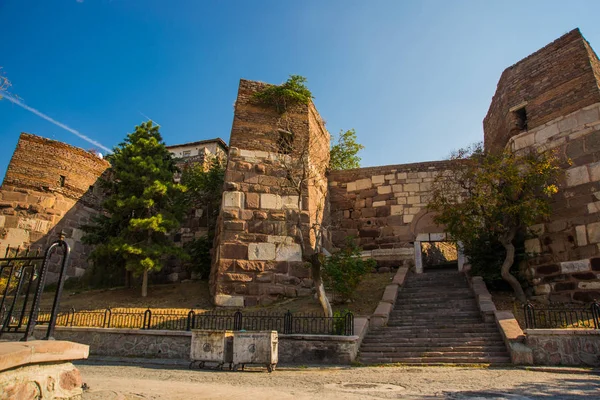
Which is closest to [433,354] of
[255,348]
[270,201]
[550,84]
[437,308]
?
[437,308]

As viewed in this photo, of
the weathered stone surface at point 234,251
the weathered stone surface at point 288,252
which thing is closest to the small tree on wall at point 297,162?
the weathered stone surface at point 288,252

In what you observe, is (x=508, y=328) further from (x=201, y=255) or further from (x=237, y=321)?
(x=201, y=255)

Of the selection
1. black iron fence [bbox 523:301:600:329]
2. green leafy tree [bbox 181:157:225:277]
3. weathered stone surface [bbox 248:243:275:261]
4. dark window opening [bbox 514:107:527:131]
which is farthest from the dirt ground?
dark window opening [bbox 514:107:527:131]

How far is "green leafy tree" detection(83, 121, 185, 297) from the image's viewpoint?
519 inches

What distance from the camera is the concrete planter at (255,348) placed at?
311 inches

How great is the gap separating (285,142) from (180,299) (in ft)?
20.0

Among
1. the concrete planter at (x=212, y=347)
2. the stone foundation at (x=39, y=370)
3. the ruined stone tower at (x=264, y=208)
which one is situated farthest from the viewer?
the ruined stone tower at (x=264, y=208)

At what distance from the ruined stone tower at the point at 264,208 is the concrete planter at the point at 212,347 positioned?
3656mm

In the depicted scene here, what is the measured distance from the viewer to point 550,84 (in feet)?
41.1

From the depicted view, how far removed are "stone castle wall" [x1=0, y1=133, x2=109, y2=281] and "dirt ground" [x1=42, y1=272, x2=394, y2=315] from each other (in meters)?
2.17

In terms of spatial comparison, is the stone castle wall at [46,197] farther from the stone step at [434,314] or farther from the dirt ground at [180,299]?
the stone step at [434,314]

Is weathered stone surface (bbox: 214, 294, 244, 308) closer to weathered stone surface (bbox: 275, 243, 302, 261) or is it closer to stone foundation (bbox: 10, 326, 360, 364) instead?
weathered stone surface (bbox: 275, 243, 302, 261)

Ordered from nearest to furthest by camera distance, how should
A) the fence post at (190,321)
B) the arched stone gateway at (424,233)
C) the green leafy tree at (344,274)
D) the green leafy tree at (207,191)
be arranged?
1. the fence post at (190,321)
2. the green leafy tree at (344,274)
3. the arched stone gateway at (424,233)
4. the green leafy tree at (207,191)

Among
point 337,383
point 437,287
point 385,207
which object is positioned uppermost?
point 385,207
